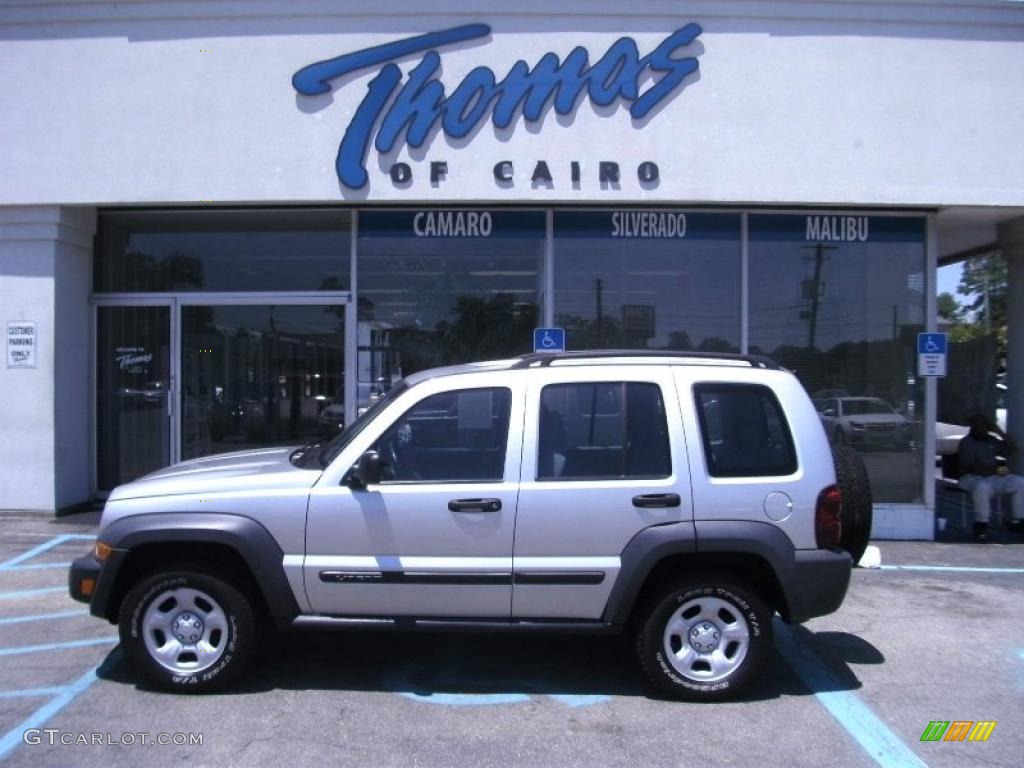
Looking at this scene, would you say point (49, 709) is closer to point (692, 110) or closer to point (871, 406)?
point (692, 110)

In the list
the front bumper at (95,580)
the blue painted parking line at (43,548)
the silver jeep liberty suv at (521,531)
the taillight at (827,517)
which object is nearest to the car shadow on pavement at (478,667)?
the silver jeep liberty suv at (521,531)

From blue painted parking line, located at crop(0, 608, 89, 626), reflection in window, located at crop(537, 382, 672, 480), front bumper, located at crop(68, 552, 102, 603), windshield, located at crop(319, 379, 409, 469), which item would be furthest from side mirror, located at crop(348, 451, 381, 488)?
blue painted parking line, located at crop(0, 608, 89, 626)

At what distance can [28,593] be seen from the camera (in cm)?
705

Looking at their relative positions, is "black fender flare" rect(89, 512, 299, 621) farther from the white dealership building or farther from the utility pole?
the utility pole

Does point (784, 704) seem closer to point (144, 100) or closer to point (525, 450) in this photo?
point (525, 450)

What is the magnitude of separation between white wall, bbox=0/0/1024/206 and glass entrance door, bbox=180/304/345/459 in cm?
161

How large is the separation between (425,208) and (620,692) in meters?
6.35

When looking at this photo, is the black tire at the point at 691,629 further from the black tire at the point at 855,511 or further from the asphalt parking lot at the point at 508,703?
the black tire at the point at 855,511

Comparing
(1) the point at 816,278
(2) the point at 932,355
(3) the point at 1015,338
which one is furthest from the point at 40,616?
(3) the point at 1015,338

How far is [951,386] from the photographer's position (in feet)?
48.9

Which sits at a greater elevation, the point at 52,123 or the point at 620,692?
the point at 52,123

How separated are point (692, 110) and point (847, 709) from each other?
654cm

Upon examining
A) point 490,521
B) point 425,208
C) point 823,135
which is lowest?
point 490,521

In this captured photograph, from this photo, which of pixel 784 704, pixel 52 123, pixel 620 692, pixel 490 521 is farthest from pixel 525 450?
pixel 52 123
